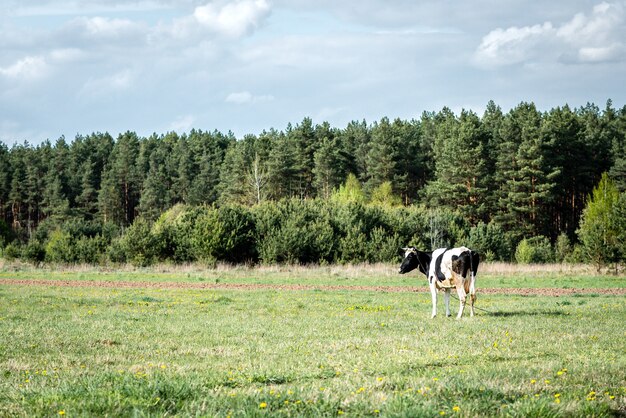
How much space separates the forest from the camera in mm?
58281

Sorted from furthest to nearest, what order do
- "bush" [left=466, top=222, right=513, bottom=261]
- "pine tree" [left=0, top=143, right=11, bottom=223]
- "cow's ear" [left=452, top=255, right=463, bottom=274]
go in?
"pine tree" [left=0, top=143, right=11, bottom=223]
"bush" [left=466, top=222, right=513, bottom=261]
"cow's ear" [left=452, top=255, right=463, bottom=274]

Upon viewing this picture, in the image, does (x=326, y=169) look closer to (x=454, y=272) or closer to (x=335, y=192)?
(x=335, y=192)

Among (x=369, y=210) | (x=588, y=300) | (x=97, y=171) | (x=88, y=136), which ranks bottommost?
(x=588, y=300)

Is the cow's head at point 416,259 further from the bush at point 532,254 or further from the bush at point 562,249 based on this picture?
the bush at point 562,249

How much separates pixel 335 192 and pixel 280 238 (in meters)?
39.4

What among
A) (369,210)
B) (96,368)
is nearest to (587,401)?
(96,368)

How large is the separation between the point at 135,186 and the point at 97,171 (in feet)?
44.1

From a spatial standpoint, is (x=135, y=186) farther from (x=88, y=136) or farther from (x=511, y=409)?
(x=511, y=409)

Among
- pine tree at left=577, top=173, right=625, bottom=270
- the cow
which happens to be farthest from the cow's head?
pine tree at left=577, top=173, right=625, bottom=270

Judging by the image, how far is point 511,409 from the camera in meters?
8.19

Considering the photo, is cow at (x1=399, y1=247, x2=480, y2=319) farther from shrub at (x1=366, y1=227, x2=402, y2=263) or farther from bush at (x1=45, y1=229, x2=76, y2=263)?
bush at (x1=45, y1=229, x2=76, y2=263)

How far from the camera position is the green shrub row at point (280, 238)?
2243 inches

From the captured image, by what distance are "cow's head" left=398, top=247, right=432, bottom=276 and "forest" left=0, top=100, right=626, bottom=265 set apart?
93.0 feet

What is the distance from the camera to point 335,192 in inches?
3760
